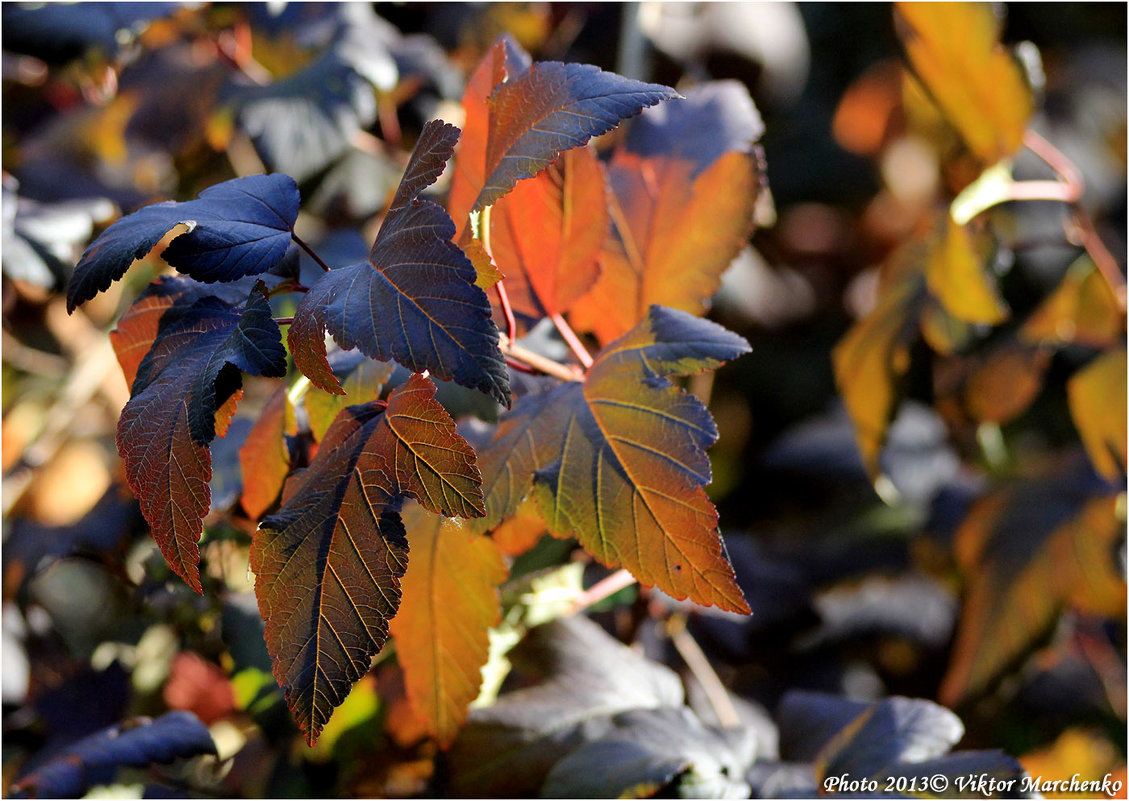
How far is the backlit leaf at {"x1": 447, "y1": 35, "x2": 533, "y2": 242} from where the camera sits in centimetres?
44

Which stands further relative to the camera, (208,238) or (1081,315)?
(1081,315)

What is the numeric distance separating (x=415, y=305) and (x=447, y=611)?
0.21 m

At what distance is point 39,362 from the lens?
1.05 meters

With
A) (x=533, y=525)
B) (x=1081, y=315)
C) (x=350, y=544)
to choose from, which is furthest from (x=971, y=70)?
(x=350, y=544)

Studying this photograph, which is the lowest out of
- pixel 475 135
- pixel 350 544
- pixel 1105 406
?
pixel 1105 406

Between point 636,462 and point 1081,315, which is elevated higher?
point 636,462

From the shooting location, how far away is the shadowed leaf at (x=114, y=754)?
506 millimetres

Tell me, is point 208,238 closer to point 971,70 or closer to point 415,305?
point 415,305

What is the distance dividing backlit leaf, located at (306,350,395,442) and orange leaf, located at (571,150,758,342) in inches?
6.8

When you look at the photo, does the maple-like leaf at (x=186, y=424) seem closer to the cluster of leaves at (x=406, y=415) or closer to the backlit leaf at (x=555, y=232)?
the cluster of leaves at (x=406, y=415)

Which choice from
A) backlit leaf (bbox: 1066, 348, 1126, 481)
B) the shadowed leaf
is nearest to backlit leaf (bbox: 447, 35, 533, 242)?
the shadowed leaf

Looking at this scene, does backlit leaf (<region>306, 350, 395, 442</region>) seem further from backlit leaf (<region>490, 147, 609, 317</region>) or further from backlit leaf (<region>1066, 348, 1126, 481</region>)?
backlit leaf (<region>1066, 348, 1126, 481</region>)

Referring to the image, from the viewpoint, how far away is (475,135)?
1.50 ft

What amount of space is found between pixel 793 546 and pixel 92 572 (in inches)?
29.9
